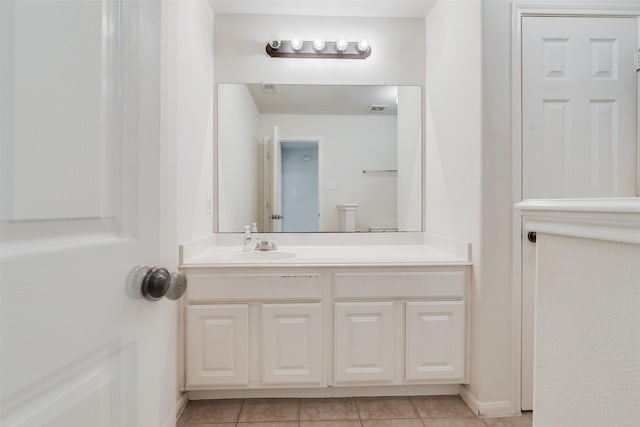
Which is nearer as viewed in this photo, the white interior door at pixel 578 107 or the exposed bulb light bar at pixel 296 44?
the white interior door at pixel 578 107

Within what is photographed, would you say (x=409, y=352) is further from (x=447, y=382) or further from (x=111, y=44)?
(x=111, y=44)

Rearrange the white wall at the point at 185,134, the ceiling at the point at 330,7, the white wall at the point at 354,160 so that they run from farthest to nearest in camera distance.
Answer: the white wall at the point at 354,160, the ceiling at the point at 330,7, the white wall at the point at 185,134

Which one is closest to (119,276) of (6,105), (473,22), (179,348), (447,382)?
(6,105)

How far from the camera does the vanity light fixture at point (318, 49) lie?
2.32m

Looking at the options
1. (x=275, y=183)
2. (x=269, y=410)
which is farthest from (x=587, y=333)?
(x=275, y=183)

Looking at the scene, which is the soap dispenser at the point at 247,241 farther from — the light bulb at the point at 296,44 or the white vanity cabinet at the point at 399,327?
the light bulb at the point at 296,44

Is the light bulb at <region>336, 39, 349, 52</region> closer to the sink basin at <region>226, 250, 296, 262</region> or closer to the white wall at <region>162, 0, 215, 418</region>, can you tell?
the white wall at <region>162, 0, 215, 418</region>

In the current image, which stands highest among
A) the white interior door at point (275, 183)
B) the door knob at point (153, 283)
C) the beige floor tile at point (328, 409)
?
the white interior door at point (275, 183)

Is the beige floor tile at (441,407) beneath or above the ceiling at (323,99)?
beneath

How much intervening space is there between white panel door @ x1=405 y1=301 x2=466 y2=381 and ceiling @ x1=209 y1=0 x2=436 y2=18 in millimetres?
1992

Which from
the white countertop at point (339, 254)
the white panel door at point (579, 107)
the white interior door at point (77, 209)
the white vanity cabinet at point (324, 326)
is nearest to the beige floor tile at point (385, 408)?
the white vanity cabinet at point (324, 326)

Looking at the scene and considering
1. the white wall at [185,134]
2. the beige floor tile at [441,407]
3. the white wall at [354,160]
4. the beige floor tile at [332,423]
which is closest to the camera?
the white wall at [185,134]

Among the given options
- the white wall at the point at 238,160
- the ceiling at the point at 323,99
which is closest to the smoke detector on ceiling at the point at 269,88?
the ceiling at the point at 323,99

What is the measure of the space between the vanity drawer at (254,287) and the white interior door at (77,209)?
115 centimetres
